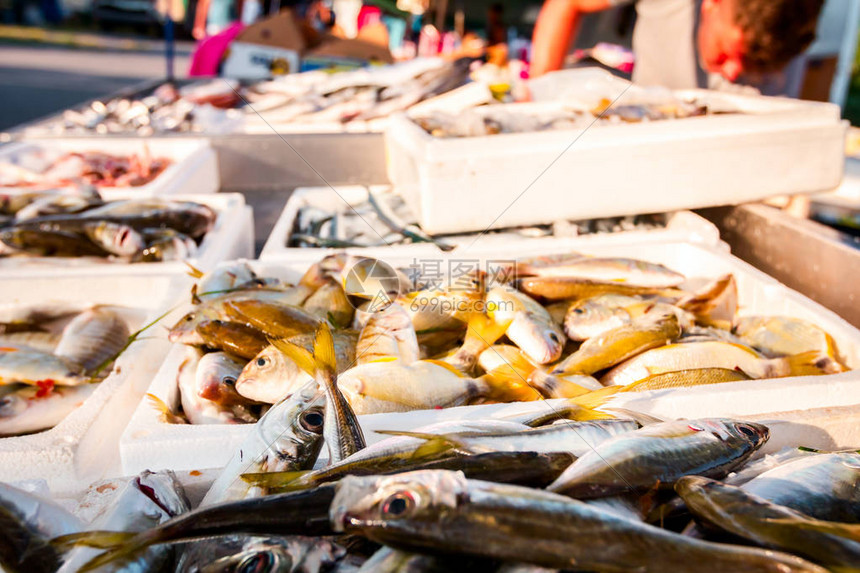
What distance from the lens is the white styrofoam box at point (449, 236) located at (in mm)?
2404

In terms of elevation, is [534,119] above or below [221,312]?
above

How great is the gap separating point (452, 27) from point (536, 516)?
20.6 meters

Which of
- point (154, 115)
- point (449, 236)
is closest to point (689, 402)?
point (449, 236)

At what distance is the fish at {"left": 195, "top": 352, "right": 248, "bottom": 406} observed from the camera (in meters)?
1.52

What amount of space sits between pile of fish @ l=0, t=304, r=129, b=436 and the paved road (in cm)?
891

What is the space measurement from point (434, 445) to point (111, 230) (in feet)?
6.54

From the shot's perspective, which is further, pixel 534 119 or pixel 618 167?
pixel 534 119

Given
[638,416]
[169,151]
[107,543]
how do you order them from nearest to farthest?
[107,543] < [638,416] < [169,151]

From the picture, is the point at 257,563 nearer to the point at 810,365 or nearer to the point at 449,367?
the point at 449,367

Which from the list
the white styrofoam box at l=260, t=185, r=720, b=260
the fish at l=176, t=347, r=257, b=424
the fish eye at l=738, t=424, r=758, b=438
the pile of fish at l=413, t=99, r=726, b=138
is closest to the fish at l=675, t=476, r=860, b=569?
the fish eye at l=738, t=424, r=758, b=438

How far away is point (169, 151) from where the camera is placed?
425 centimetres

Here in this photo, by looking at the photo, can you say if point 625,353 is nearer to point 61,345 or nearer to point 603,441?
point 603,441

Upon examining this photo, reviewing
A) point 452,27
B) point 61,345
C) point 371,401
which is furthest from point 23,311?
point 452,27

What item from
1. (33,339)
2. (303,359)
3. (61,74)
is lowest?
(33,339)
